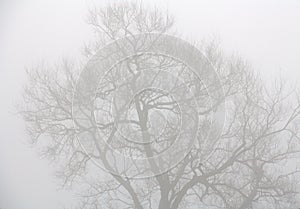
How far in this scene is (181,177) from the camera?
225 cm

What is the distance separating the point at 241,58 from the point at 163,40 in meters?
0.51

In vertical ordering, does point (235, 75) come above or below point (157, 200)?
above

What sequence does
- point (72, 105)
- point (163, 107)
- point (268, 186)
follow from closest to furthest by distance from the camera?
1. point (163, 107)
2. point (72, 105)
3. point (268, 186)

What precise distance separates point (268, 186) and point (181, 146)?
0.72m

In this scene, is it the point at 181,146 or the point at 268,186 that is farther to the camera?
the point at 268,186

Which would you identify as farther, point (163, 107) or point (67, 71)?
point (67, 71)

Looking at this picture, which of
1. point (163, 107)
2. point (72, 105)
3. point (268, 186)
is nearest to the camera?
point (163, 107)

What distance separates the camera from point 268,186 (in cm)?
234

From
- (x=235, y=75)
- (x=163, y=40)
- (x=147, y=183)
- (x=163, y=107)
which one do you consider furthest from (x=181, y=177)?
(x=163, y=40)

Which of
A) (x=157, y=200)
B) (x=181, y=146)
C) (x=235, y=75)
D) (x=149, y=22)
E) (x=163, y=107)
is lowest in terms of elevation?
(x=157, y=200)

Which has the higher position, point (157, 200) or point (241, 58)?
point (241, 58)

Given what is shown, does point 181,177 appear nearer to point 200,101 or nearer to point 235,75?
point 200,101

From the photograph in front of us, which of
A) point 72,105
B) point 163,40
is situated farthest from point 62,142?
point 163,40

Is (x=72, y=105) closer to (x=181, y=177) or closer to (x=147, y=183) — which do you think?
(x=147, y=183)
